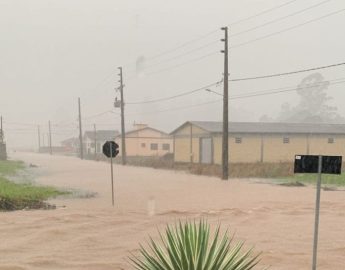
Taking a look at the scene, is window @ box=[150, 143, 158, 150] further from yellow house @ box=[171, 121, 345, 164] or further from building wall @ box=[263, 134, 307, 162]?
building wall @ box=[263, 134, 307, 162]

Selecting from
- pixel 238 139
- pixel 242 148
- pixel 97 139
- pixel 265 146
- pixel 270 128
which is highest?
pixel 270 128

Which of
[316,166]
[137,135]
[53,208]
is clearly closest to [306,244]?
[316,166]

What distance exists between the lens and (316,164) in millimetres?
6988

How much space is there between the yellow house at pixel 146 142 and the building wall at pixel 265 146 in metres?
25.8

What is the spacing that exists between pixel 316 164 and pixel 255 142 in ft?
126

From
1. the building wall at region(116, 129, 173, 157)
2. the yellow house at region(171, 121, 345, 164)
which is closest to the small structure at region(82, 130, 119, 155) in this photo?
the building wall at region(116, 129, 173, 157)

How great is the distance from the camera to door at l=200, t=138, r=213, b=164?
44.3m

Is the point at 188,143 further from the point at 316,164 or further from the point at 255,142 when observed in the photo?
the point at 316,164

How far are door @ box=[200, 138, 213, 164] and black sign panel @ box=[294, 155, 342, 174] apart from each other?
122 feet

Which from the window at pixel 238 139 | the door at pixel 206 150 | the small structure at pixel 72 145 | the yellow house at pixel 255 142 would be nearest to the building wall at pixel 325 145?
the yellow house at pixel 255 142

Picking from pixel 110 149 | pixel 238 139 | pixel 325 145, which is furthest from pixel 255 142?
pixel 110 149

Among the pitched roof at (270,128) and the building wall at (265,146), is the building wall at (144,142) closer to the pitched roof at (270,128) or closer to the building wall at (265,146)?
the building wall at (265,146)

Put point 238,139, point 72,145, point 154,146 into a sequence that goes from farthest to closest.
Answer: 1. point 72,145
2. point 154,146
3. point 238,139

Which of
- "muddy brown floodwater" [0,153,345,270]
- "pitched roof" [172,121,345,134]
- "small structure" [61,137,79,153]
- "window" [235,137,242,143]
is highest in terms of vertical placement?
"pitched roof" [172,121,345,134]
